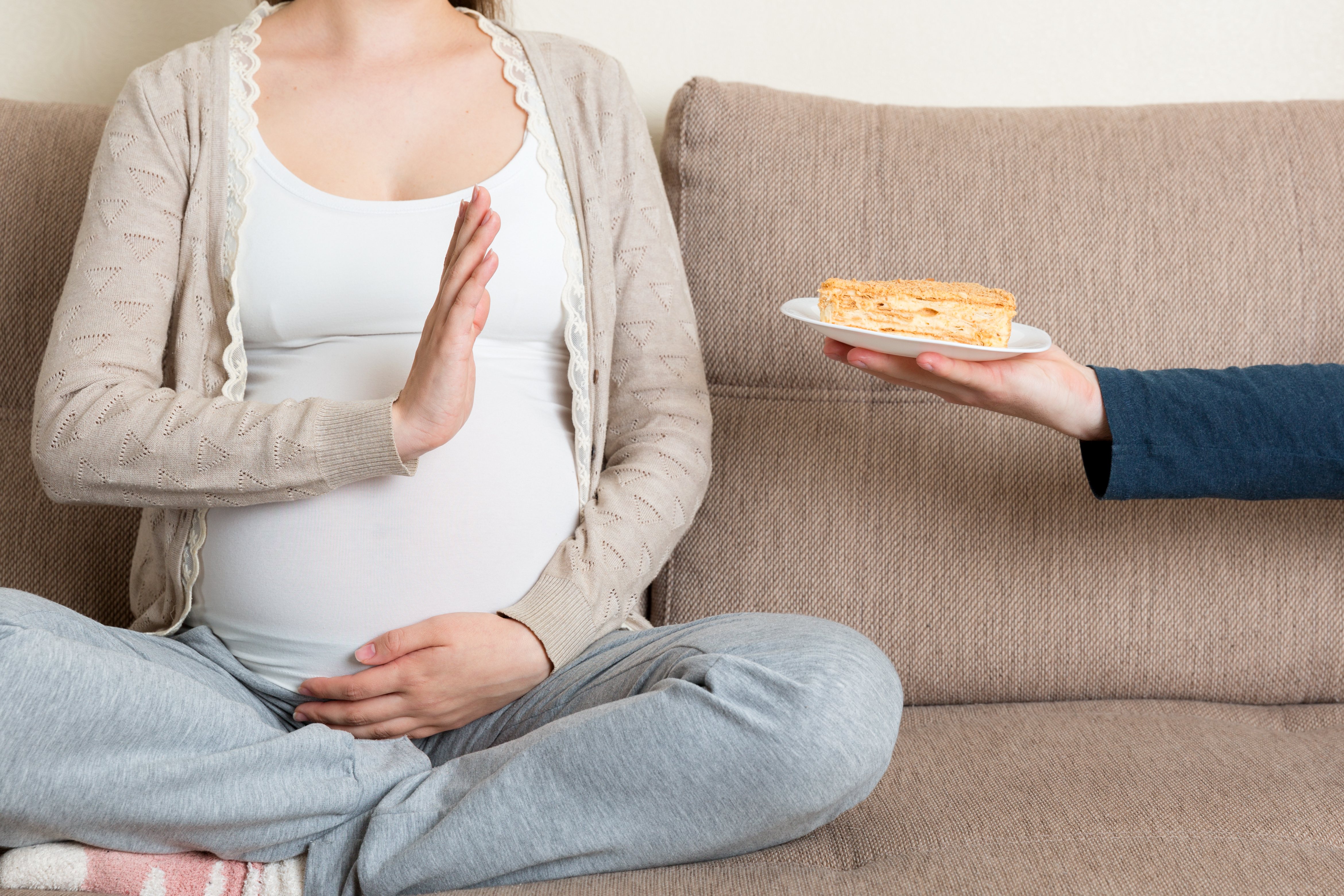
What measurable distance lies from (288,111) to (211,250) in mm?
185

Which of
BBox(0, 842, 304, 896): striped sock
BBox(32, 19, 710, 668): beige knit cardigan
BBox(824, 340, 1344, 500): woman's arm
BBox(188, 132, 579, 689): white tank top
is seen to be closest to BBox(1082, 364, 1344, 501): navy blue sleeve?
BBox(824, 340, 1344, 500): woman's arm

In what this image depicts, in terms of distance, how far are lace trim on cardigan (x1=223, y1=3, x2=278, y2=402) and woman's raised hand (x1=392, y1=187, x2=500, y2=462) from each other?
206 mm

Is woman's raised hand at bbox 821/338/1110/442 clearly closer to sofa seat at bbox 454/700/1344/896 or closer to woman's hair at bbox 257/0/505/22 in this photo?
sofa seat at bbox 454/700/1344/896

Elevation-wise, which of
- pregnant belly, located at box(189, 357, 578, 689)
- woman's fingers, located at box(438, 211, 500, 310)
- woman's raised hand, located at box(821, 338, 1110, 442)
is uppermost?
woman's fingers, located at box(438, 211, 500, 310)

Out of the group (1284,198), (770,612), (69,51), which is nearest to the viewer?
(770,612)

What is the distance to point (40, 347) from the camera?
50.3 inches

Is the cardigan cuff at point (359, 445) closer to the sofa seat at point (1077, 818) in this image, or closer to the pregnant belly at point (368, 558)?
the pregnant belly at point (368, 558)

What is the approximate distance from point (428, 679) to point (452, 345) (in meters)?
0.31

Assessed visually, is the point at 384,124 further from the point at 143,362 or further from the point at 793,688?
the point at 793,688

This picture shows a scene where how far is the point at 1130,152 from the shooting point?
1.30m

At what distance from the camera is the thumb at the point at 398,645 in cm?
98

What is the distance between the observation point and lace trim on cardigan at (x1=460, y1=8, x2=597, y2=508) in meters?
1.14

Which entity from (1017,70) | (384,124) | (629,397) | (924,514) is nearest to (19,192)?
(384,124)

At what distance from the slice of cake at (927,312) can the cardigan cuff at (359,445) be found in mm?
421
